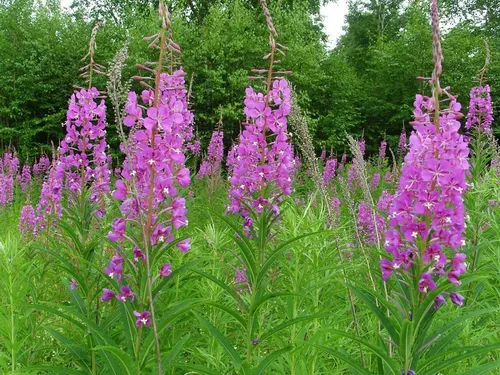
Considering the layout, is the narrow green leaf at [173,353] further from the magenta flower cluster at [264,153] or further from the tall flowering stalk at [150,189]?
the magenta flower cluster at [264,153]

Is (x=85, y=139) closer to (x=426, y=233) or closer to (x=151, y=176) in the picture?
(x=151, y=176)

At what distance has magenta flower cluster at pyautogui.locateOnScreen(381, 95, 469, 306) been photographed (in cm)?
209

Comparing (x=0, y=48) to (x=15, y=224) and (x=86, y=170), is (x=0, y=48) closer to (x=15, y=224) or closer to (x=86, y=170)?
(x=15, y=224)

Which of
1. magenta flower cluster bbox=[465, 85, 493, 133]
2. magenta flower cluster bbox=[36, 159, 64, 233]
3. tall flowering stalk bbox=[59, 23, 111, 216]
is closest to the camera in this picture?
tall flowering stalk bbox=[59, 23, 111, 216]

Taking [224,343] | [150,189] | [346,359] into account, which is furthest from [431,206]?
[150,189]

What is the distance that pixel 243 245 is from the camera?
2695mm

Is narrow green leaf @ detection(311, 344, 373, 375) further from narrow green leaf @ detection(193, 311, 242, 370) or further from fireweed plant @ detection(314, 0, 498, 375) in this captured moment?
narrow green leaf @ detection(193, 311, 242, 370)

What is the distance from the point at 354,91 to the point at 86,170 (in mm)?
19646

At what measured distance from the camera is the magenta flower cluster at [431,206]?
209 cm

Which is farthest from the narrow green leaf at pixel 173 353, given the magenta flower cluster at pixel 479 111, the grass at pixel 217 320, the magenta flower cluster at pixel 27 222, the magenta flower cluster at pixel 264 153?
the magenta flower cluster at pixel 479 111

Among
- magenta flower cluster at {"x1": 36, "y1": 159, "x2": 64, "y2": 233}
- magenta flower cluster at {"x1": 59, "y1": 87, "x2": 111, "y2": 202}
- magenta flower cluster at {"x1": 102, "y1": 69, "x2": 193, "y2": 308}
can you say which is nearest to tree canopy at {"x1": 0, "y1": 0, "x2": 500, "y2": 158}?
magenta flower cluster at {"x1": 36, "y1": 159, "x2": 64, "y2": 233}

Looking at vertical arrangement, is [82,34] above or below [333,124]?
above

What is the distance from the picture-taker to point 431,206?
2098mm

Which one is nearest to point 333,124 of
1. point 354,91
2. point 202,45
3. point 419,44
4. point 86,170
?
point 354,91
